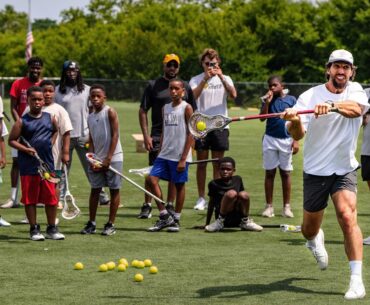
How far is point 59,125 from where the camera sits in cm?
1295

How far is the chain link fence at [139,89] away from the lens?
188ft

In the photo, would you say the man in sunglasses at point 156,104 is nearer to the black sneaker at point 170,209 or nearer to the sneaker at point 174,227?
the black sneaker at point 170,209

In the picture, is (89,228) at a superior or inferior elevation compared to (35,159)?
inferior

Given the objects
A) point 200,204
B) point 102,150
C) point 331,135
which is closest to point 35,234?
point 102,150

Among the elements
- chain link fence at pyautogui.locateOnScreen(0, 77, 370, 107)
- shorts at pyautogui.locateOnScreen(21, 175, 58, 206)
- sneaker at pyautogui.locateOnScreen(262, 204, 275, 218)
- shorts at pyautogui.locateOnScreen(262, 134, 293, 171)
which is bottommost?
chain link fence at pyautogui.locateOnScreen(0, 77, 370, 107)

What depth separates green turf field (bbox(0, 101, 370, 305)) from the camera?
9094 millimetres

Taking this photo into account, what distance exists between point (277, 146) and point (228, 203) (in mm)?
1913

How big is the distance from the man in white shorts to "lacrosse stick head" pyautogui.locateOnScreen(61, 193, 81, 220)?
8.81 feet

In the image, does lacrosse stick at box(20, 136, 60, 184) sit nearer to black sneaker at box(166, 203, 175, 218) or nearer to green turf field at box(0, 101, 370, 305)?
green turf field at box(0, 101, 370, 305)

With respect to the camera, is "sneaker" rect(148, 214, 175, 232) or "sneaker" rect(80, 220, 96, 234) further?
"sneaker" rect(148, 214, 175, 232)

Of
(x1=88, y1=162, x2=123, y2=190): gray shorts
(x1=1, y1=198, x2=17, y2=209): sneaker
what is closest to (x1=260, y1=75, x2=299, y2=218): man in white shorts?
(x1=88, y1=162, x2=123, y2=190): gray shorts

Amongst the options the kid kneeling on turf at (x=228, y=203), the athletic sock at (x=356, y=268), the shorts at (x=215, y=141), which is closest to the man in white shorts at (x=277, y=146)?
the shorts at (x=215, y=141)

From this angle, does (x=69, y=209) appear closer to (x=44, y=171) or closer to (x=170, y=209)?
(x=44, y=171)

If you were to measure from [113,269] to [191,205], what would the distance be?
17.5ft
